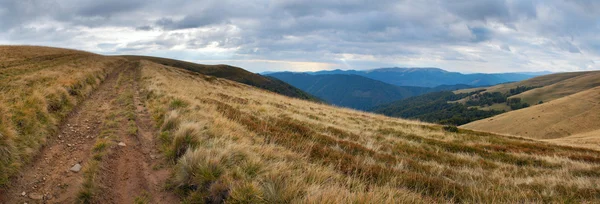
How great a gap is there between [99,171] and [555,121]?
282 ft

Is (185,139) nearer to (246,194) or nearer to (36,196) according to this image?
(36,196)

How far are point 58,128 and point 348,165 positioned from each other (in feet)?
31.0

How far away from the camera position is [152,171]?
247 inches

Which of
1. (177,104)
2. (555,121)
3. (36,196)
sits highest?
Result: (177,104)

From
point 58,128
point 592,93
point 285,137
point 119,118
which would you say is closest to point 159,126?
point 119,118

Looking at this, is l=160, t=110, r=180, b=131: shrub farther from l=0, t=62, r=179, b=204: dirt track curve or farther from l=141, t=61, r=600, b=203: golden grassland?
l=0, t=62, r=179, b=204: dirt track curve

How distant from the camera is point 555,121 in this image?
63.8 m

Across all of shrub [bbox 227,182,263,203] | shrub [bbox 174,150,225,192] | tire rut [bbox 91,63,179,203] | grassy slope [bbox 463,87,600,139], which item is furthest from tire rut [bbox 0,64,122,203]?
grassy slope [bbox 463,87,600,139]

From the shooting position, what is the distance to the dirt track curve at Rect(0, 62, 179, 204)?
16.7 feet

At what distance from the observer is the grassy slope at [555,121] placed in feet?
189

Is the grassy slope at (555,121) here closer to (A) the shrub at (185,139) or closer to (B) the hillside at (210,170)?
(B) the hillside at (210,170)

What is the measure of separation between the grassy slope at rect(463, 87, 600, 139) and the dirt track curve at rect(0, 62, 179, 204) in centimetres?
7226

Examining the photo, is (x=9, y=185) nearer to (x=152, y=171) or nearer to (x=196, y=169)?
(x=152, y=171)

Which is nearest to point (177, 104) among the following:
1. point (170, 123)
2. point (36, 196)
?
point (170, 123)
